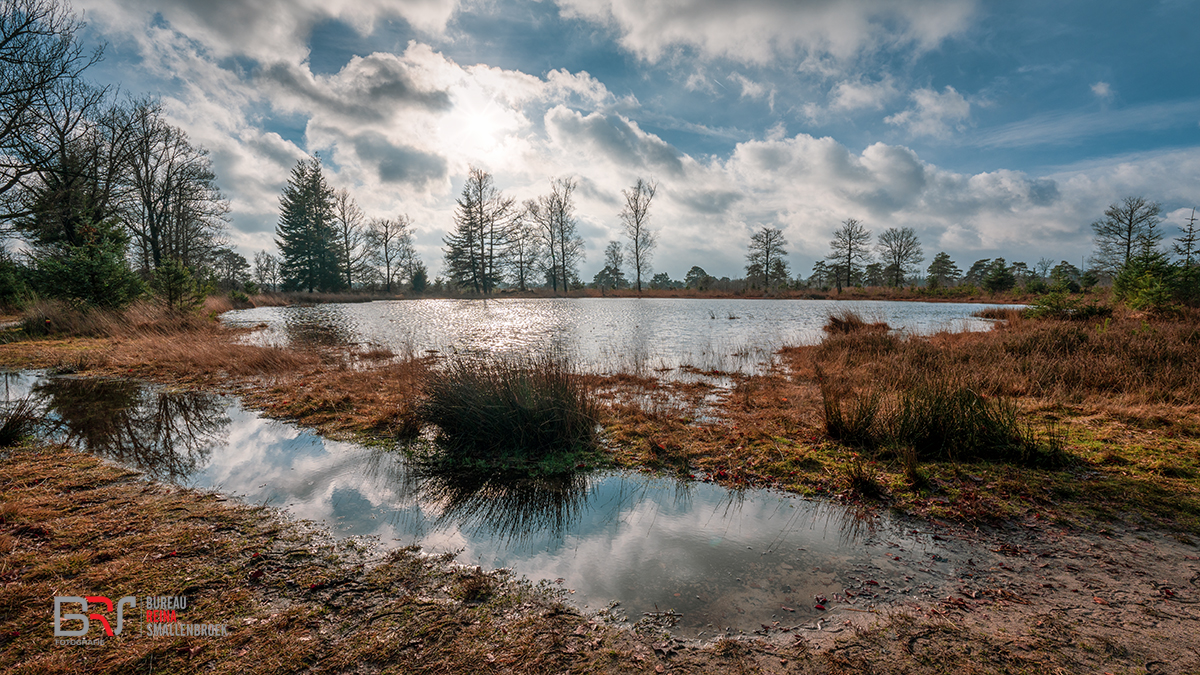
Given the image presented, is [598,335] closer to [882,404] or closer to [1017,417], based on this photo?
[882,404]

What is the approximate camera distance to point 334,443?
19.8ft

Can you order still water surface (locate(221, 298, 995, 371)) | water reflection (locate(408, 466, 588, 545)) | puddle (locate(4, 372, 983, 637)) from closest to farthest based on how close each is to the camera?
puddle (locate(4, 372, 983, 637)), water reflection (locate(408, 466, 588, 545)), still water surface (locate(221, 298, 995, 371))

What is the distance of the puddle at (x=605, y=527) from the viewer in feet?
9.48

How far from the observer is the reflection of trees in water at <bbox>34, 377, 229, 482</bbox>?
5.15 meters

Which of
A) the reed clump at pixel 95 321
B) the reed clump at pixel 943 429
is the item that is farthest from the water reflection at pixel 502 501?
the reed clump at pixel 95 321

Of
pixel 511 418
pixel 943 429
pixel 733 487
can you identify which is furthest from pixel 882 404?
pixel 511 418

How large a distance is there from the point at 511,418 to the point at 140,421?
18.6 feet

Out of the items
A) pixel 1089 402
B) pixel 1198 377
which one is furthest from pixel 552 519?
pixel 1198 377

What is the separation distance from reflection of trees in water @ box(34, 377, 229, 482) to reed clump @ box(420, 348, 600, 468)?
2.75m

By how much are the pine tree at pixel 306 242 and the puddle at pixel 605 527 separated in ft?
149

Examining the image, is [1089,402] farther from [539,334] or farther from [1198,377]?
[539,334]

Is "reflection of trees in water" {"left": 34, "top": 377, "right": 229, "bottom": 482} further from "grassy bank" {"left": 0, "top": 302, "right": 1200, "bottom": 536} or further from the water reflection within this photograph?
the water reflection

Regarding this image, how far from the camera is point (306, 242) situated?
147ft

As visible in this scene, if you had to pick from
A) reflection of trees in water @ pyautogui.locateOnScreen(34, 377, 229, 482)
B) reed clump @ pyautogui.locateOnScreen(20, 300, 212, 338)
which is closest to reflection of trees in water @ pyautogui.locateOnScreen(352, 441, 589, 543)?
reflection of trees in water @ pyautogui.locateOnScreen(34, 377, 229, 482)
